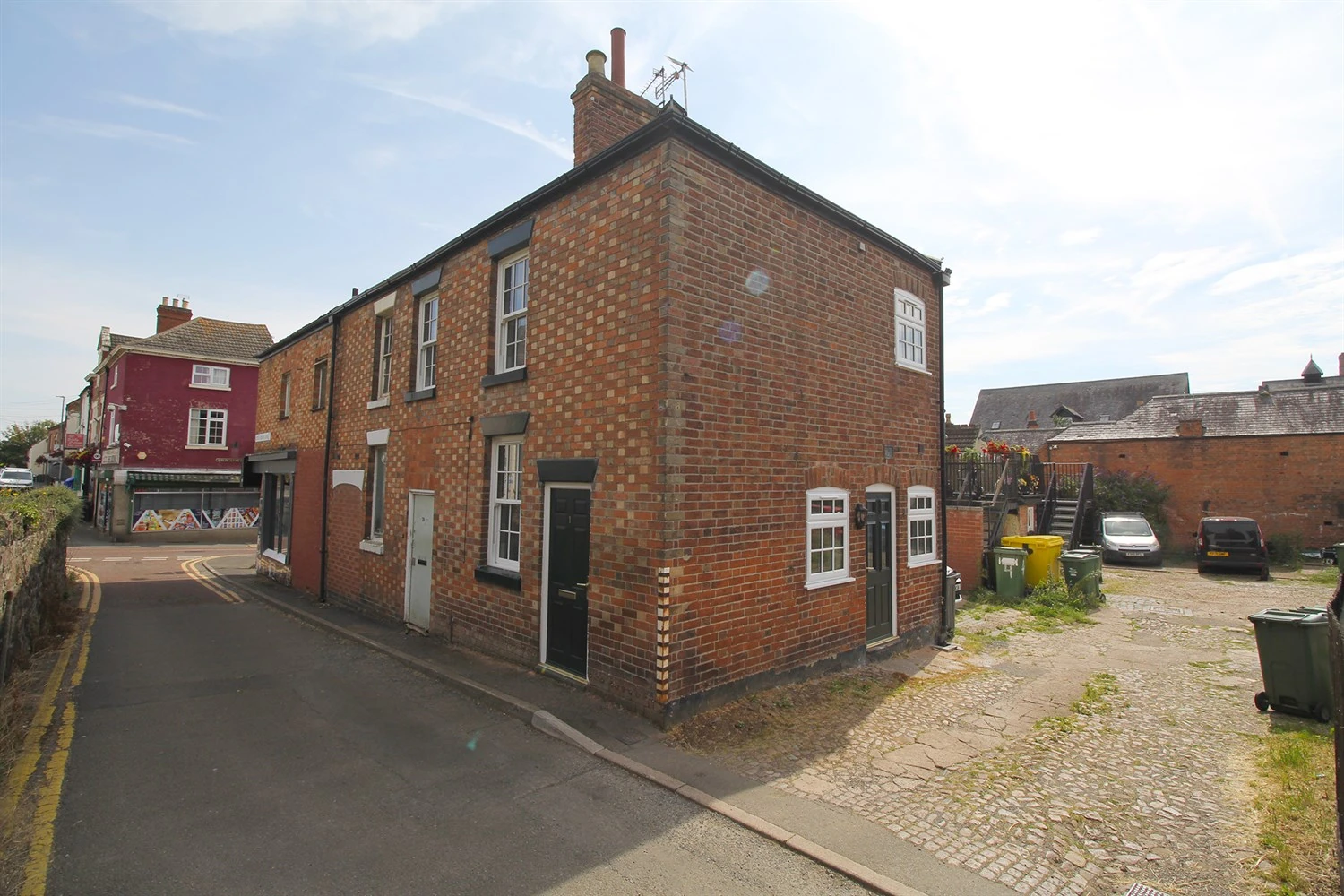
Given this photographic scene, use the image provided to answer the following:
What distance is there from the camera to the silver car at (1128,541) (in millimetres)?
19797

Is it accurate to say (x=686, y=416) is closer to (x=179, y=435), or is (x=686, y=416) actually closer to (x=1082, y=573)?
(x=1082, y=573)

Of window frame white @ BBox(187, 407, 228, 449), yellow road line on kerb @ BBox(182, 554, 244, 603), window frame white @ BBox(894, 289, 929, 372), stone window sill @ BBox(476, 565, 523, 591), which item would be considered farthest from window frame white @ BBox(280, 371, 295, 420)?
window frame white @ BBox(187, 407, 228, 449)

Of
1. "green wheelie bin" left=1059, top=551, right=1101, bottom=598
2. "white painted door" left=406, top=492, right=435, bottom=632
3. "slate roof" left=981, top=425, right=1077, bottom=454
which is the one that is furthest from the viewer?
"slate roof" left=981, top=425, right=1077, bottom=454

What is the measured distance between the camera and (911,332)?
10.6m

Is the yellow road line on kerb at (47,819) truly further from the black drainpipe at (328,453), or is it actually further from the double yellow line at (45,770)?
the black drainpipe at (328,453)

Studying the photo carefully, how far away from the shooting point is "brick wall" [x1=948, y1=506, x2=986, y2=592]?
1434 cm

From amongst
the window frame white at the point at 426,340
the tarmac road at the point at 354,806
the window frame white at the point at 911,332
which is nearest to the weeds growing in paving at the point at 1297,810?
the tarmac road at the point at 354,806

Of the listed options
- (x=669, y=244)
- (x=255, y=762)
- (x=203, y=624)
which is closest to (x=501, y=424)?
(x=669, y=244)

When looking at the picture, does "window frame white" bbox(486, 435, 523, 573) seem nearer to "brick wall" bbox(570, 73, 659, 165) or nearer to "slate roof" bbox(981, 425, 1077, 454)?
"brick wall" bbox(570, 73, 659, 165)

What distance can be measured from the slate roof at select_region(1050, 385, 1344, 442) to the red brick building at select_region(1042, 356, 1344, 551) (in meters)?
0.03

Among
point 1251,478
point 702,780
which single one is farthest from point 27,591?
point 1251,478

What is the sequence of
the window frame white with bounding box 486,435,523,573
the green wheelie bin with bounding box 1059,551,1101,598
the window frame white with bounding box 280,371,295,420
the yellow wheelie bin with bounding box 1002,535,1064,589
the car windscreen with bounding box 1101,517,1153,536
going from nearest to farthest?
the window frame white with bounding box 486,435,523,573 < the green wheelie bin with bounding box 1059,551,1101,598 < the yellow wheelie bin with bounding box 1002,535,1064,589 < the window frame white with bounding box 280,371,295,420 < the car windscreen with bounding box 1101,517,1153,536

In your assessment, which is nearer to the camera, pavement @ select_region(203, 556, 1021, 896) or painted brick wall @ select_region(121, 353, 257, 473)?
pavement @ select_region(203, 556, 1021, 896)

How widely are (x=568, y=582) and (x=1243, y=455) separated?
26.4 metres
